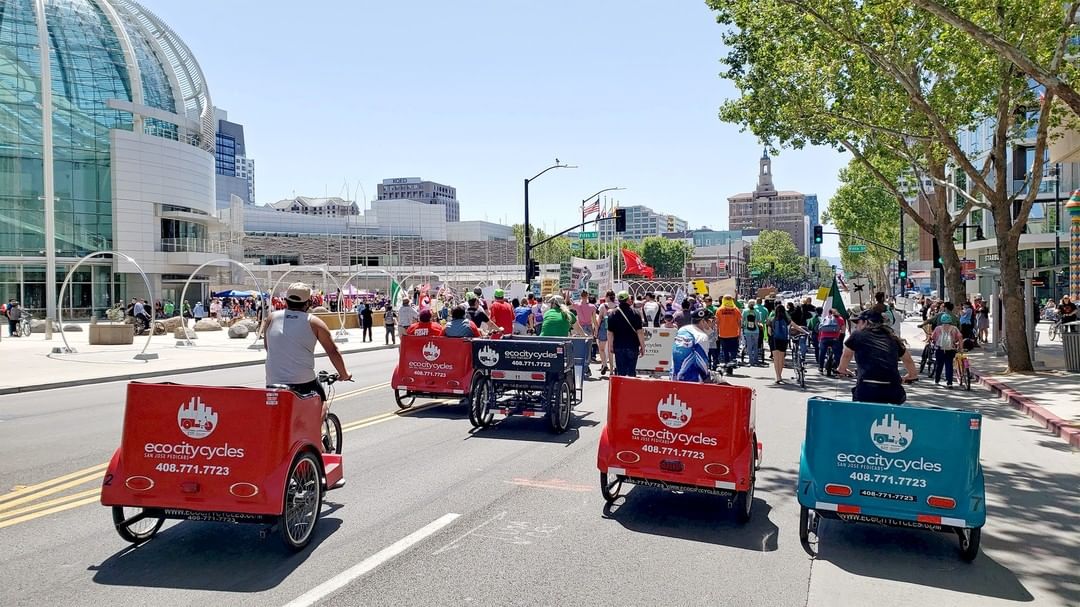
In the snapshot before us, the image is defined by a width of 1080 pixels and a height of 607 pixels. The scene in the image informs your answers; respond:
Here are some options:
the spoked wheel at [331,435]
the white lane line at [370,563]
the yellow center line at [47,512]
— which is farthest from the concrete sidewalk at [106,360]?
the white lane line at [370,563]

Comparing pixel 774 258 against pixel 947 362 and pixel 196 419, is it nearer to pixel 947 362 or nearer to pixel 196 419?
pixel 947 362

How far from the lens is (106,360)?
22422 mm

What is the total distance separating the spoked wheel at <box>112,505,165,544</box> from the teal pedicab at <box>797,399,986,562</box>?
511 centimetres

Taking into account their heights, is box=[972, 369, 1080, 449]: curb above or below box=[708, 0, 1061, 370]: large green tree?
below

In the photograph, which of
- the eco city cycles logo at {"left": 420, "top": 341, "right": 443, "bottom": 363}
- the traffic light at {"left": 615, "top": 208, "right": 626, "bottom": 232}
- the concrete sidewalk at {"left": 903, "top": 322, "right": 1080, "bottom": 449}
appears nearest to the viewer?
the concrete sidewalk at {"left": 903, "top": 322, "right": 1080, "bottom": 449}

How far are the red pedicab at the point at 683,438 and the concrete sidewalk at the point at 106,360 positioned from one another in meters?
14.5

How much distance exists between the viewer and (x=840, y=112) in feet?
70.6

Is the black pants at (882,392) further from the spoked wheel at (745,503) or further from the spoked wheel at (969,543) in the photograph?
the spoked wheel at (969,543)

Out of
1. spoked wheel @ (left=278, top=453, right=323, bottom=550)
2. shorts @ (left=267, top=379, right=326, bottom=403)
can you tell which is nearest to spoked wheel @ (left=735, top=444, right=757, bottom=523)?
spoked wheel @ (left=278, top=453, right=323, bottom=550)

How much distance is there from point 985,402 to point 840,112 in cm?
1006

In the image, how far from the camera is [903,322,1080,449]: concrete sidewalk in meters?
11.6

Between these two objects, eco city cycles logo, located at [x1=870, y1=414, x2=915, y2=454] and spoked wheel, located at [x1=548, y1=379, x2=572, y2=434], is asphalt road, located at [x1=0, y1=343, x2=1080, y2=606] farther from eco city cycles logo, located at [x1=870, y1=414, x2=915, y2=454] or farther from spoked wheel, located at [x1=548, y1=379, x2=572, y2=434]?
spoked wheel, located at [x1=548, y1=379, x2=572, y2=434]

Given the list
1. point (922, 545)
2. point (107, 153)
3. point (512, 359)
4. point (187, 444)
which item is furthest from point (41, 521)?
point (107, 153)

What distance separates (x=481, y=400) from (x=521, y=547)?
5098 millimetres
